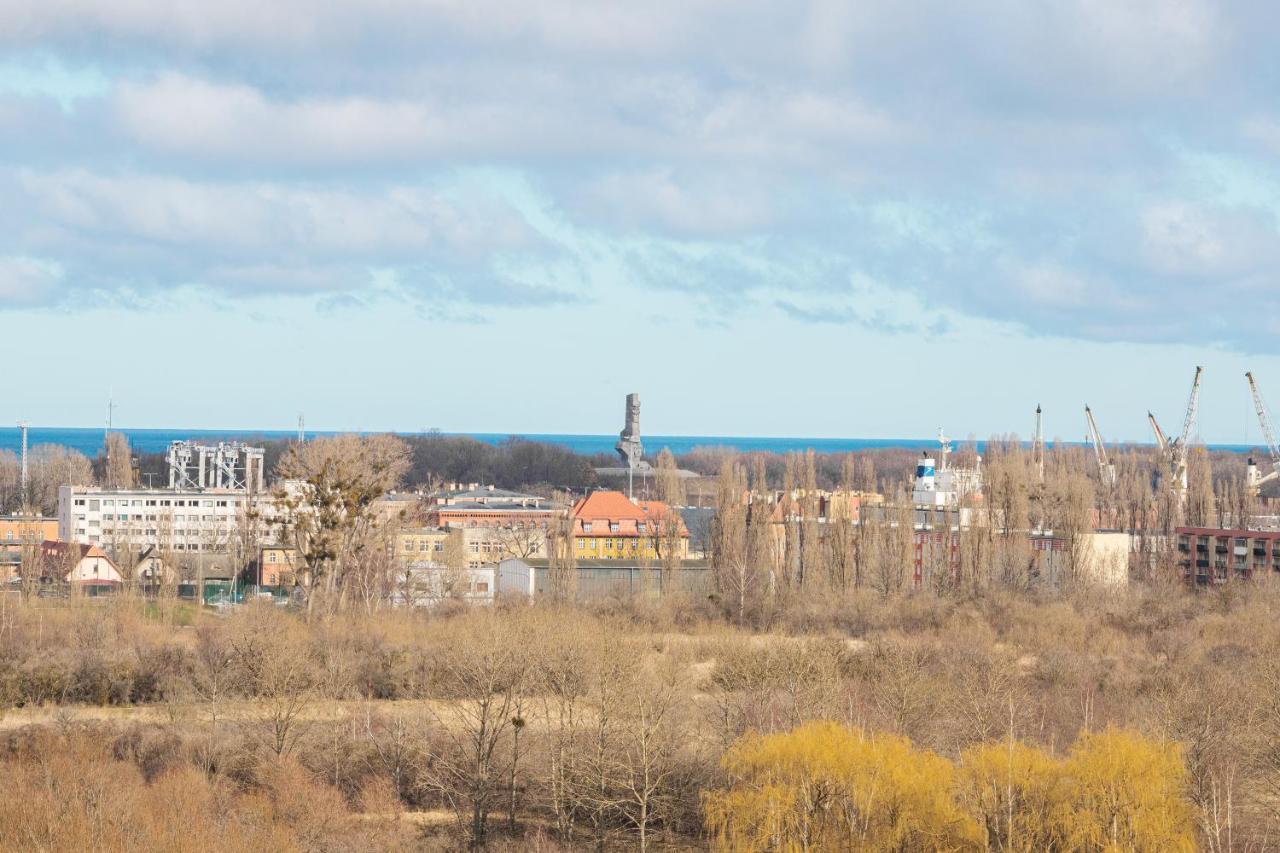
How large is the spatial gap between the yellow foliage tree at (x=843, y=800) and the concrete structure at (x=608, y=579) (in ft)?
107

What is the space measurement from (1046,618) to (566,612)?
17.6 m

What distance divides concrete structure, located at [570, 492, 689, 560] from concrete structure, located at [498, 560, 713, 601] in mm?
5049

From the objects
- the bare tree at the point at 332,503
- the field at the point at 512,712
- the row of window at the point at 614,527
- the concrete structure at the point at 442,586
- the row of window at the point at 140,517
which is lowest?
the field at the point at 512,712

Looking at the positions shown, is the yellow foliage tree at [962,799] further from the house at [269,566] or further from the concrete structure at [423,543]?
the concrete structure at [423,543]

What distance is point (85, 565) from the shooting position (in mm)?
64312

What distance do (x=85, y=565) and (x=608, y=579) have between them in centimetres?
2333

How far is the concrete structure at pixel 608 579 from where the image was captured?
2295 inches

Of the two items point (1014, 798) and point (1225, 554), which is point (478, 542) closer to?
point (1225, 554)

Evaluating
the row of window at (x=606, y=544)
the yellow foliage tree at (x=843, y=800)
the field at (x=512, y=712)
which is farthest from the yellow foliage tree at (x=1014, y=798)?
the row of window at (x=606, y=544)

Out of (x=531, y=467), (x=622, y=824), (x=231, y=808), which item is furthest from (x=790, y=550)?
(x=531, y=467)

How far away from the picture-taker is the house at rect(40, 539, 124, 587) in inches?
2431

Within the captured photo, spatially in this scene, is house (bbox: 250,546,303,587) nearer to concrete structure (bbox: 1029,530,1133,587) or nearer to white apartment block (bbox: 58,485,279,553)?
white apartment block (bbox: 58,485,279,553)

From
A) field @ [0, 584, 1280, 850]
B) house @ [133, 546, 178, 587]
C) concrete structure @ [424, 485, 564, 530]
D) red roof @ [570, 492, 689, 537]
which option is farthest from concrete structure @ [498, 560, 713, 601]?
house @ [133, 546, 178, 587]

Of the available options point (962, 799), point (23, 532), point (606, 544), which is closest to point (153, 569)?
point (23, 532)
